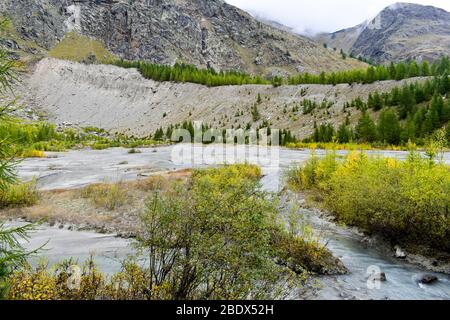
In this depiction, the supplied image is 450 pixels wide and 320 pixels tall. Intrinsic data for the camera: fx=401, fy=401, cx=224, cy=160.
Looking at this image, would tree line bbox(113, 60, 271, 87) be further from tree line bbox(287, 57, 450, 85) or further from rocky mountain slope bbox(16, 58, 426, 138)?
tree line bbox(287, 57, 450, 85)

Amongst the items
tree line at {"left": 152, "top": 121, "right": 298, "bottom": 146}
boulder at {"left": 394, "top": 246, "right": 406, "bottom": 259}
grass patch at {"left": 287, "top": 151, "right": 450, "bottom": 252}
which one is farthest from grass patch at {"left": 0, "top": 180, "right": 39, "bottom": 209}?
tree line at {"left": 152, "top": 121, "right": 298, "bottom": 146}

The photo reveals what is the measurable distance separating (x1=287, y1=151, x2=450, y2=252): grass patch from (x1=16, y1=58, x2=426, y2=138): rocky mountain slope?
240 ft

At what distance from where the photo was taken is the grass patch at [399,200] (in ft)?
51.7

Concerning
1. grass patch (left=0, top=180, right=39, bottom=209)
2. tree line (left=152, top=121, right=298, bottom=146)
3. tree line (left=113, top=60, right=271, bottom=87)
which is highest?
tree line (left=113, top=60, right=271, bottom=87)

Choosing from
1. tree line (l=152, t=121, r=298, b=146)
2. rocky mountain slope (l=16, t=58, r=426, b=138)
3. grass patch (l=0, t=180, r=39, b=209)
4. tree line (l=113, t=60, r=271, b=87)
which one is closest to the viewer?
grass patch (l=0, t=180, r=39, b=209)

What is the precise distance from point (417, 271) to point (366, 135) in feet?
209

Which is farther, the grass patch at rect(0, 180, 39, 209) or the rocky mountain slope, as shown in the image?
the rocky mountain slope

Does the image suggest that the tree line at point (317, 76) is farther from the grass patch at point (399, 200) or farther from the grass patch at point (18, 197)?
the grass patch at point (18, 197)

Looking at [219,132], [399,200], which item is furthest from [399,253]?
[219,132]

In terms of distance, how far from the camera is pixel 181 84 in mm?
140875

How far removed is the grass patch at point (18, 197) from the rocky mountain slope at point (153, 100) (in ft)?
243

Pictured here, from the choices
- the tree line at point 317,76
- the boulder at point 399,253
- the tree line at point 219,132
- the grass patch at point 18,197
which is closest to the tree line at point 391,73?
the tree line at point 317,76

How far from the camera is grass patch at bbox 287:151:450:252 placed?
51.7 feet
